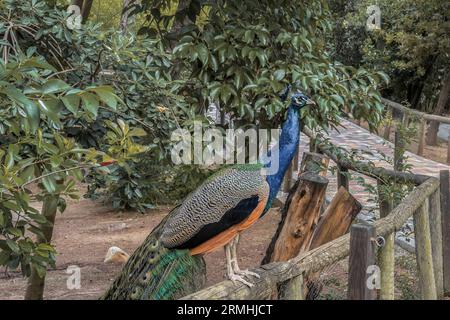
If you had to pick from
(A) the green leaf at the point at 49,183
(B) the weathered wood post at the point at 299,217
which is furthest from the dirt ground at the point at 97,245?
(A) the green leaf at the point at 49,183

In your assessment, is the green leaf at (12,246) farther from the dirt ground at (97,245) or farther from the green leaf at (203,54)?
the dirt ground at (97,245)

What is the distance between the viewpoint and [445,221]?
5.11 metres

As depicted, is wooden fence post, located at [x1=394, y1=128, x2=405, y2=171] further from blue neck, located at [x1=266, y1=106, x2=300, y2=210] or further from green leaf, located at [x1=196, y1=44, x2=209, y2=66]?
blue neck, located at [x1=266, y1=106, x2=300, y2=210]

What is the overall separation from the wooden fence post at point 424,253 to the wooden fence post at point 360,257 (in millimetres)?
1767

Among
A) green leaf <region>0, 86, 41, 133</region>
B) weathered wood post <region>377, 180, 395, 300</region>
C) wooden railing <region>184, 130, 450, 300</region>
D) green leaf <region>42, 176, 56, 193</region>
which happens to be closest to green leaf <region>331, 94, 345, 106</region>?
wooden railing <region>184, 130, 450, 300</region>

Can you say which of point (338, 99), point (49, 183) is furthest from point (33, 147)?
point (338, 99)

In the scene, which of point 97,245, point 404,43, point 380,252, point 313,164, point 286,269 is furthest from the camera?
point 404,43

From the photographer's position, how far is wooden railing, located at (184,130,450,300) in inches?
93.6

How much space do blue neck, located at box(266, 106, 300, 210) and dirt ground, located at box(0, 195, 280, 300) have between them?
2937 mm

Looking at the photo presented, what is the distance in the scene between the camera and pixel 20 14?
4.05m

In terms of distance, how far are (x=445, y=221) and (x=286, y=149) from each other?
2.52m

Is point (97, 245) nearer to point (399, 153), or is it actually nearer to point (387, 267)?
point (399, 153)
